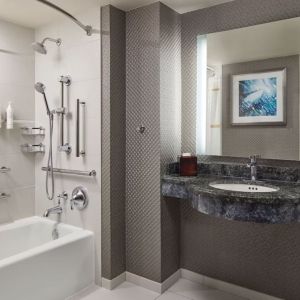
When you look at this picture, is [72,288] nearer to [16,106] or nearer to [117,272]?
[117,272]

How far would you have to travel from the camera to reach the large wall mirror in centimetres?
208

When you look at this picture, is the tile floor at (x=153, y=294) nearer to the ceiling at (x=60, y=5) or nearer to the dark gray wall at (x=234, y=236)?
the dark gray wall at (x=234, y=236)

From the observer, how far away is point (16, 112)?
270 cm

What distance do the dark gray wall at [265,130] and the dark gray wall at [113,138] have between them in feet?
2.69

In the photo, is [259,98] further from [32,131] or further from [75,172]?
[32,131]

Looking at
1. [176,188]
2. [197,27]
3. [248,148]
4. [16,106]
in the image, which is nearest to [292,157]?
[248,148]

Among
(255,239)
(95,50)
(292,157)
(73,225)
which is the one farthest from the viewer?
(73,225)

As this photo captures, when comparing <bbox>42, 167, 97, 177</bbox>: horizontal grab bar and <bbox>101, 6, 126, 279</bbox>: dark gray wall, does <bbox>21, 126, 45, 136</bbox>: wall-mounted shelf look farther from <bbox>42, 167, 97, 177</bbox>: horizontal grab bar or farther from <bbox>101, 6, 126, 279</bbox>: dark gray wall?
<bbox>101, 6, 126, 279</bbox>: dark gray wall

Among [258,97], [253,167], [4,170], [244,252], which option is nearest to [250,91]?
[258,97]

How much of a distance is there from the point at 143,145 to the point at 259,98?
93 centimetres

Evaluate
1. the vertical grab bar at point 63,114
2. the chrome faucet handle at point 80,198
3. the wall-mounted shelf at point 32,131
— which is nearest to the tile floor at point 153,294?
the chrome faucet handle at point 80,198

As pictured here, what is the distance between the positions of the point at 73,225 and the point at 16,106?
118 cm

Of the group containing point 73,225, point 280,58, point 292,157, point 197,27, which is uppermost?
point 197,27

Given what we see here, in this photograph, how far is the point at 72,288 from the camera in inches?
87.3
